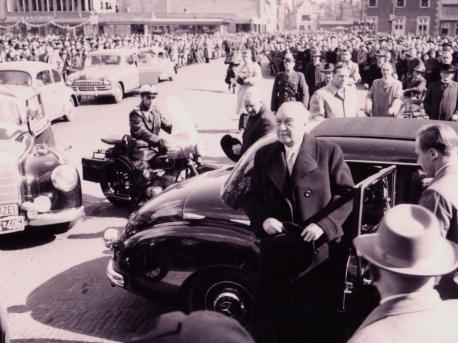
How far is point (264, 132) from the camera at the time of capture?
19.6ft

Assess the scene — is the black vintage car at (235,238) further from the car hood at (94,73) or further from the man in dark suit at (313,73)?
the car hood at (94,73)

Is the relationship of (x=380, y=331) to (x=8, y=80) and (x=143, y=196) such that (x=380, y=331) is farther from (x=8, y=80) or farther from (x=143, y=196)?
(x=8, y=80)

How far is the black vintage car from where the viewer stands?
3930 mm

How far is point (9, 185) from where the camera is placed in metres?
6.50

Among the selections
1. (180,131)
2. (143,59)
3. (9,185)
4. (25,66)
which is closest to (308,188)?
(180,131)

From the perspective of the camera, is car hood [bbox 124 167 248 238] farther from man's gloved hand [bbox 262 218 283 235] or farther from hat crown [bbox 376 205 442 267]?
hat crown [bbox 376 205 442 267]

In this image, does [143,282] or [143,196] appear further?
[143,196]

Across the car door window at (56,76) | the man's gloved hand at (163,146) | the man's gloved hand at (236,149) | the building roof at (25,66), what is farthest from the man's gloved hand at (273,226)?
the car door window at (56,76)

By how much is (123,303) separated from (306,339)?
1.83 meters

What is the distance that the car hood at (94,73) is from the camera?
62.7ft

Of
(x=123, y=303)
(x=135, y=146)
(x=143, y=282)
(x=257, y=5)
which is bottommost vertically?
(x=123, y=303)

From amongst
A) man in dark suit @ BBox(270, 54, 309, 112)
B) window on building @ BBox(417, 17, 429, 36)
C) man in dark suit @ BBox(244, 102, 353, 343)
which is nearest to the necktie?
man in dark suit @ BBox(244, 102, 353, 343)

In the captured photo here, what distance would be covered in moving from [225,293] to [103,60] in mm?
17270

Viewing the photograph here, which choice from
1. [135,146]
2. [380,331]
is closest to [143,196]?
[135,146]
